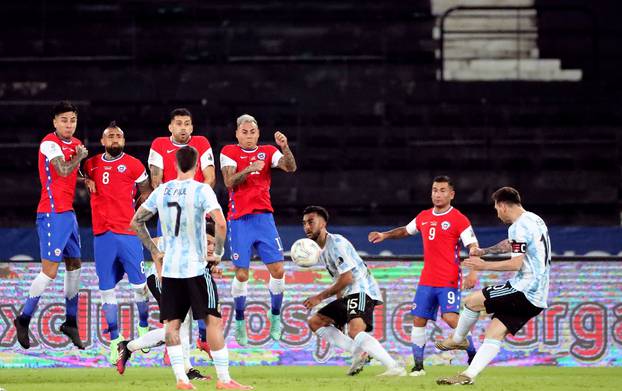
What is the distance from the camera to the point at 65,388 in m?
10.8

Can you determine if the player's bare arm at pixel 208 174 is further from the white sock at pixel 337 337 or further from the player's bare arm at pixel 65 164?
the white sock at pixel 337 337

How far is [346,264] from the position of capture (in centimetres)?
1197

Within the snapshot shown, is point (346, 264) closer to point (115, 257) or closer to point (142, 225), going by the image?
point (115, 257)

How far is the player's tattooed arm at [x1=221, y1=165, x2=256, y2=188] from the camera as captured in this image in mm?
11898

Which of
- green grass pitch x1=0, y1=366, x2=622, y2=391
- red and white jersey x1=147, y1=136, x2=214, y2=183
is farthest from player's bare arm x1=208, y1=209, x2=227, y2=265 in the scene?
red and white jersey x1=147, y1=136, x2=214, y2=183

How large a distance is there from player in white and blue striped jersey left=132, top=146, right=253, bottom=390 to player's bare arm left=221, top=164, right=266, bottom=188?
2131 millimetres

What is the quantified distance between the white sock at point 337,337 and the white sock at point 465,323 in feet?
3.74

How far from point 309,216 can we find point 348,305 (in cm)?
98

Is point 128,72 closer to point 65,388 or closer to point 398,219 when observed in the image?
point 398,219

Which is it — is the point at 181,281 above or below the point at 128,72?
below

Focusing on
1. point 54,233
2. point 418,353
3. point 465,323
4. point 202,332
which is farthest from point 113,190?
point 465,323

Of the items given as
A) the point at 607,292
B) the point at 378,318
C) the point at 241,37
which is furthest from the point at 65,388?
the point at 241,37

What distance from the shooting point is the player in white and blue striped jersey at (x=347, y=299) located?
11.9 m

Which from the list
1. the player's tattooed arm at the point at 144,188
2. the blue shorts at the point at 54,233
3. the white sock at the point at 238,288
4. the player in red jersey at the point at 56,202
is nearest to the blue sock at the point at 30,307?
the player in red jersey at the point at 56,202
